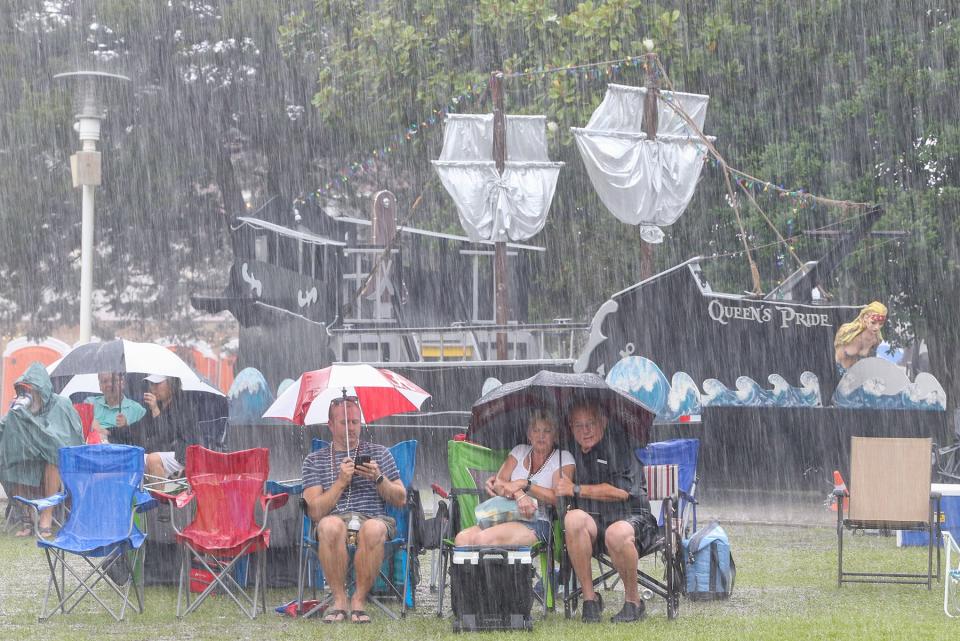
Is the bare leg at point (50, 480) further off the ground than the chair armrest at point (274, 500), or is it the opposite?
the chair armrest at point (274, 500)

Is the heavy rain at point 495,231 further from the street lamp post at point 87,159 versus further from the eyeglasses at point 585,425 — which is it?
the eyeglasses at point 585,425

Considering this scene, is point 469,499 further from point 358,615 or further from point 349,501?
point 358,615

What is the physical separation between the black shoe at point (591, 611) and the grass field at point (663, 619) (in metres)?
0.07

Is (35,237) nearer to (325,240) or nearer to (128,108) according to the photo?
(128,108)

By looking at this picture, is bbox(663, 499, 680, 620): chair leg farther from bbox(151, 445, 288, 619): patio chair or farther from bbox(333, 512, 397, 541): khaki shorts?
bbox(151, 445, 288, 619): patio chair

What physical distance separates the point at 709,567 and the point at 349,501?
2.29 m

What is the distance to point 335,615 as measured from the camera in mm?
8109

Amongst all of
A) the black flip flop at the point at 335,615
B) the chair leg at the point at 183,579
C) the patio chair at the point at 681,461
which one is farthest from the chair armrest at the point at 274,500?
the patio chair at the point at 681,461

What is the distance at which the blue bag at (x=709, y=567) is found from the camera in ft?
28.7

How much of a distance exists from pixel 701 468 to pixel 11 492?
8.29 metres

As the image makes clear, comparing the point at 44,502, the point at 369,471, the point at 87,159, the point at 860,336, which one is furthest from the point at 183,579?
the point at 860,336

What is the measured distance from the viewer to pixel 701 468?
17.1 meters

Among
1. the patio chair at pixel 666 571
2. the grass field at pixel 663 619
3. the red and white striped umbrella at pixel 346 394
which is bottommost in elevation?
the grass field at pixel 663 619

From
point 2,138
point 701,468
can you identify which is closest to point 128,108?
point 2,138
